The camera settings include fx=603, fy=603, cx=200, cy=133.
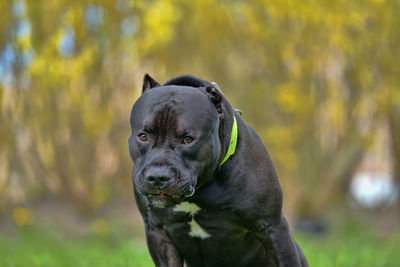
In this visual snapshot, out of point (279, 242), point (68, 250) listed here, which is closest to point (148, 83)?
point (279, 242)

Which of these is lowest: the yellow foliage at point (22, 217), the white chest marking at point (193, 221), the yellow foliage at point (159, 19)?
the white chest marking at point (193, 221)

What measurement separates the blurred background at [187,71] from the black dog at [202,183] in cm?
424

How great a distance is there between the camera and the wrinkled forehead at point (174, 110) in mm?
2590

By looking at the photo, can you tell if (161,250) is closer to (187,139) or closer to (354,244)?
(187,139)

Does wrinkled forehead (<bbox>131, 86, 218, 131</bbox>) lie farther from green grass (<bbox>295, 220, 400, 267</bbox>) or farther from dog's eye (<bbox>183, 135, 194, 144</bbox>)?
green grass (<bbox>295, 220, 400, 267</bbox>)

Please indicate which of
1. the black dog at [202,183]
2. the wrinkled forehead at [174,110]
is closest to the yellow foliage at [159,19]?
the black dog at [202,183]

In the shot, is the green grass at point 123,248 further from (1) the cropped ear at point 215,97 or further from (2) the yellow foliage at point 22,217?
(1) the cropped ear at point 215,97

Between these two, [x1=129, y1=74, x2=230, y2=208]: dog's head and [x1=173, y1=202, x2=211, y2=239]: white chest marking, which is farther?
[x1=173, y1=202, x2=211, y2=239]: white chest marking

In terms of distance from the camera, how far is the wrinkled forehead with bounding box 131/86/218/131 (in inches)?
102

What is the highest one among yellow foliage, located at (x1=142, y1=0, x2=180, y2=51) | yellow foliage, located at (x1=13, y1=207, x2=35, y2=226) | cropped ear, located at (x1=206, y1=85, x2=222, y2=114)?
yellow foliage, located at (x1=142, y1=0, x2=180, y2=51)

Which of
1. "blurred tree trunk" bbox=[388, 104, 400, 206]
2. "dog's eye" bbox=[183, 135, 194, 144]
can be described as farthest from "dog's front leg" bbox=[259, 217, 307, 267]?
"blurred tree trunk" bbox=[388, 104, 400, 206]

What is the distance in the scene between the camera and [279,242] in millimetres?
2828

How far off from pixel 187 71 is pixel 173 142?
6567 mm

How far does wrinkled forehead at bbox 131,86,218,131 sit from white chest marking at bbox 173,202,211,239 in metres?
0.42
